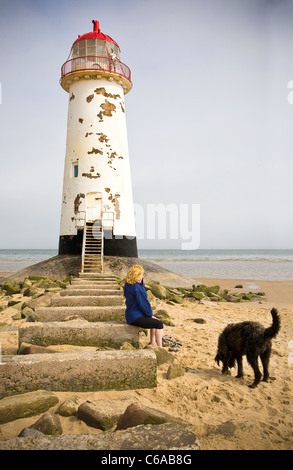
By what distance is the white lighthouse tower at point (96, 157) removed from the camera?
48.1 feet

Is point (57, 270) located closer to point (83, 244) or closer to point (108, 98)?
point (83, 244)

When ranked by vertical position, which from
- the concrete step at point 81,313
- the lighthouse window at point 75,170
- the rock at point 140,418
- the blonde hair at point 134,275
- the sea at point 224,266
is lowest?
the sea at point 224,266

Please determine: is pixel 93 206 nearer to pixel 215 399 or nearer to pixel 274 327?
pixel 274 327

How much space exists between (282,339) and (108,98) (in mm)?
12936

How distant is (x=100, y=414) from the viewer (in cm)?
305

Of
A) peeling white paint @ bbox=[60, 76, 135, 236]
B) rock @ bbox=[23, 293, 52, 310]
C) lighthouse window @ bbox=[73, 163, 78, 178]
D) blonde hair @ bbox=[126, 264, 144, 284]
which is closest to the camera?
blonde hair @ bbox=[126, 264, 144, 284]

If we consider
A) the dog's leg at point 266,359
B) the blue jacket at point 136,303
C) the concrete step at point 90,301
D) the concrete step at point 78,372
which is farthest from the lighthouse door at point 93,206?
the dog's leg at point 266,359

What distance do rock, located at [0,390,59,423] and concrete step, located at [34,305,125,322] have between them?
2.74 m

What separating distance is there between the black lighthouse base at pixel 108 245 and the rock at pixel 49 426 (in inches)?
460

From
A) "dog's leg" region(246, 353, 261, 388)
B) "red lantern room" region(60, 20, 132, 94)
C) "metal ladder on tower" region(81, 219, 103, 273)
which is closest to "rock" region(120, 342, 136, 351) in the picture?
Result: "dog's leg" region(246, 353, 261, 388)

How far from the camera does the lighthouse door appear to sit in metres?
14.6

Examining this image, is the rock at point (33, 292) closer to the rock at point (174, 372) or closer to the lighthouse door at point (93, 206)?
the lighthouse door at point (93, 206)

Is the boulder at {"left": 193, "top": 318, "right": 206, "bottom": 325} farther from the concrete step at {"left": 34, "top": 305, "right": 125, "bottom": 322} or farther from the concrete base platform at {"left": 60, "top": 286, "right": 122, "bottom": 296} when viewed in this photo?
the concrete step at {"left": 34, "top": 305, "right": 125, "bottom": 322}
